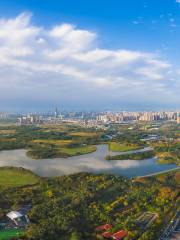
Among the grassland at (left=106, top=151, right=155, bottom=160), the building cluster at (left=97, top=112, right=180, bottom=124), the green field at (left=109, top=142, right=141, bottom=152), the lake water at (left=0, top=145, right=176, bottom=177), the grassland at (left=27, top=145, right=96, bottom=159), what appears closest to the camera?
the lake water at (left=0, top=145, right=176, bottom=177)

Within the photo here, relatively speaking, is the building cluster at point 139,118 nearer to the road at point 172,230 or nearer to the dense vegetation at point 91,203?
the dense vegetation at point 91,203

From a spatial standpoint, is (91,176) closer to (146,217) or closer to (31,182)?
(31,182)

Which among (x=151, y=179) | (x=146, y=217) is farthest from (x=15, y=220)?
(x=151, y=179)

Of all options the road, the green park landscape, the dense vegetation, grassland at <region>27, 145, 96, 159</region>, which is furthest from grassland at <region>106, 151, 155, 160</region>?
the road

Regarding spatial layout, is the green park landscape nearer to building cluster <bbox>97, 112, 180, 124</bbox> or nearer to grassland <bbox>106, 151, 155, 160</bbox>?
grassland <bbox>106, 151, 155, 160</bbox>

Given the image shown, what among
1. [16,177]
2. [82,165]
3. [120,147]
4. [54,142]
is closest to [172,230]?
[16,177]

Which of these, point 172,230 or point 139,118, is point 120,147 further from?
point 139,118
